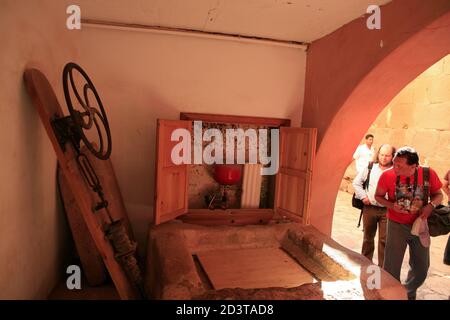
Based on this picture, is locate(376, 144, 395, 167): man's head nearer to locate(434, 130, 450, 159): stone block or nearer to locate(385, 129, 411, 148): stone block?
locate(434, 130, 450, 159): stone block

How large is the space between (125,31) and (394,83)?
323 centimetres

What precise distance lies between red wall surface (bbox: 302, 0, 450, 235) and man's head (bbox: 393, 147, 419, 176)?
77cm

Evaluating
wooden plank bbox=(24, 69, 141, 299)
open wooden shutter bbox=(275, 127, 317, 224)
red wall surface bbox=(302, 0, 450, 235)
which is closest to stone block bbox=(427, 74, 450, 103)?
red wall surface bbox=(302, 0, 450, 235)

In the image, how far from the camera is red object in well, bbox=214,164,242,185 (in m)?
4.05

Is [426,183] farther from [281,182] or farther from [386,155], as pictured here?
[281,182]

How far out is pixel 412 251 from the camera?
314 centimetres

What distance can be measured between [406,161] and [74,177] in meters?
3.16

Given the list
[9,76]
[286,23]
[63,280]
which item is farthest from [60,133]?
[286,23]

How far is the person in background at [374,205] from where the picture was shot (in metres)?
4.09

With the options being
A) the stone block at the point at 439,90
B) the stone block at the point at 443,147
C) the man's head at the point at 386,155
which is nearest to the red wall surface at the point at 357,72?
the man's head at the point at 386,155

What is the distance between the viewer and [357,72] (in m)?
3.25

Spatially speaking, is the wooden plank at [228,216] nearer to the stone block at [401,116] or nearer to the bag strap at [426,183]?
the bag strap at [426,183]

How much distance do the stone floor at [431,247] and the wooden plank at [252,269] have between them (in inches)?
70.3

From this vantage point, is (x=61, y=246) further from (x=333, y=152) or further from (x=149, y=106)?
(x=333, y=152)
